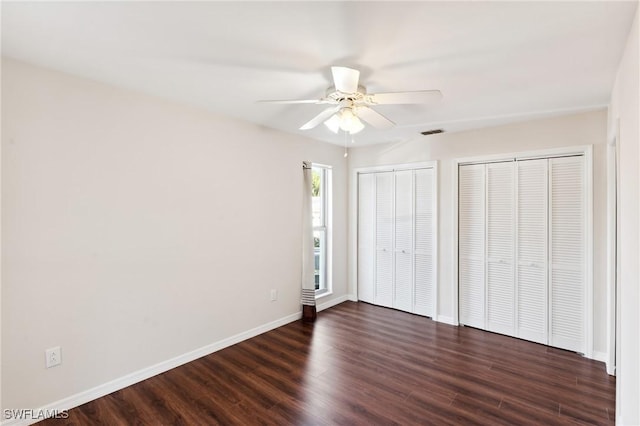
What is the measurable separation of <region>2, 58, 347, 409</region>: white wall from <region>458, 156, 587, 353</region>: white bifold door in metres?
2.46

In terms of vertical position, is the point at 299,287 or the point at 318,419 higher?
the point at 299,287

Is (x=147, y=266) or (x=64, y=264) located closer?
Answer: (x=64, y=264)

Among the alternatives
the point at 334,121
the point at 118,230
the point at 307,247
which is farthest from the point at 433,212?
the point at 118,230

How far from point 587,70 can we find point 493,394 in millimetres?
2444

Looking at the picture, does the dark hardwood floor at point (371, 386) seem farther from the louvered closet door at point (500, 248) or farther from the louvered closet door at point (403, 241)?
the louvered closet door at point (403, 241)

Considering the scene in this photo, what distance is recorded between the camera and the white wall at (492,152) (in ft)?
9.71

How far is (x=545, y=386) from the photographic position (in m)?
2.53

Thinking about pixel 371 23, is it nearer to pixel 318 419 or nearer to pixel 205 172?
pixel 205 172

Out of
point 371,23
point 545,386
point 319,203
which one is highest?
point 371,23

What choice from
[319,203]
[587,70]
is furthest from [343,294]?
[587,70]

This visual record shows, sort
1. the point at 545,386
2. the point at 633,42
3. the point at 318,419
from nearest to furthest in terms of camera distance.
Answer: the point at 633,42 < the point at 318,419 < the point at 545,386

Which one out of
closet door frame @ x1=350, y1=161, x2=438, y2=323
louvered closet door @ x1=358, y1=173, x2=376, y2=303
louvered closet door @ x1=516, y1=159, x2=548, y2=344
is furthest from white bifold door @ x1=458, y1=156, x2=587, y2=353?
louvered closet door @ x1=358, y1=173, x2=376, y2=303

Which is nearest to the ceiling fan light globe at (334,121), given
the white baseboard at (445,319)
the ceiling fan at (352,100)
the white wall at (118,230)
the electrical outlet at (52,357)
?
the ceiling fan at (352,100)

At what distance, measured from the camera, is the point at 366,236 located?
15.7 feet
